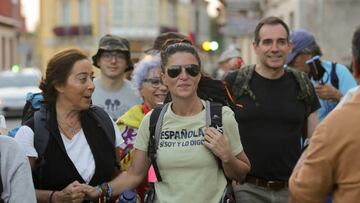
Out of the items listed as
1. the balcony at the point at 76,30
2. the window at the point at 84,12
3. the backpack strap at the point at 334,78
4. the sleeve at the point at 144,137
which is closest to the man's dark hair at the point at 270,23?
the backpack strap at the point at 334,78

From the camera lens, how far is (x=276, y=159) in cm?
504

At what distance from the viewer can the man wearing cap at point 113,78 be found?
661cm

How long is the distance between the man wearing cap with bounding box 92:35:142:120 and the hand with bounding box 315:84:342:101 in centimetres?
165

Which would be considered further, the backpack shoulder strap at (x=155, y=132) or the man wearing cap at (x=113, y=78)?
the man wearing cap at (x=113, y=78)

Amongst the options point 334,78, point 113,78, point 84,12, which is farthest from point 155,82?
point 84,12

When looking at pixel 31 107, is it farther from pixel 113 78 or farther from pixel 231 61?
pixel 231 61

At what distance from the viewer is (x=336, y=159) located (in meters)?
2.86

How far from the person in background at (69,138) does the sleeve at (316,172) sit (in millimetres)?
1579

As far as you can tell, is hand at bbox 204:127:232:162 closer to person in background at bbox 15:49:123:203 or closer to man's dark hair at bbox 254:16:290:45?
person in background at bbox 15:49:123:203

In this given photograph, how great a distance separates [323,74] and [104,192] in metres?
2.77

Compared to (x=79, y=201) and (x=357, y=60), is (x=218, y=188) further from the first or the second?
(x=357, y=60)

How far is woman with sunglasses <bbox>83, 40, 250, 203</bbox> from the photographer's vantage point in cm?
387

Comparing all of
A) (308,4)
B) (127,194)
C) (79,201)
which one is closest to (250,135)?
(127,194)

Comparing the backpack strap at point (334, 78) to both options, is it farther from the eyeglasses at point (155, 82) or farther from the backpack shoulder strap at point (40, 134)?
the backpack shoulder strap at point (40, 134)
